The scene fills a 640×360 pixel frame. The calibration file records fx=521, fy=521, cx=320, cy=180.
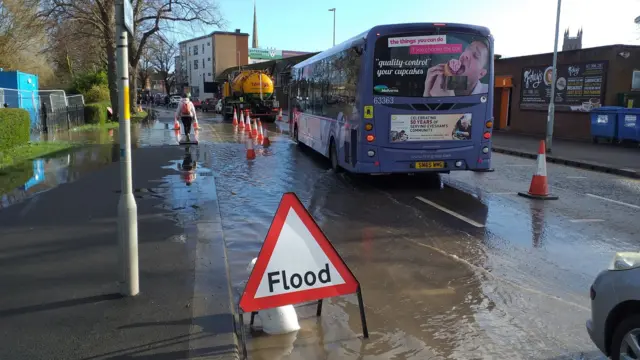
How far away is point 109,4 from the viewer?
1145 inches

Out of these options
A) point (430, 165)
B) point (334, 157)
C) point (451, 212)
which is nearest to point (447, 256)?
point (451, 212)

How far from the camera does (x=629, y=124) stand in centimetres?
1923

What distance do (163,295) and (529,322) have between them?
316 cm

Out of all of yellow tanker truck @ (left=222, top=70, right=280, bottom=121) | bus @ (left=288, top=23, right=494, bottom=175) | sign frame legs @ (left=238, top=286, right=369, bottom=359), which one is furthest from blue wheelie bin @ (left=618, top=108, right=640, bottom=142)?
yellow tanker truck @ (left=222, top=70, right=280, bottom=121)

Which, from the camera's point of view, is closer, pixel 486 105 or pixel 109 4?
pixel 486 105

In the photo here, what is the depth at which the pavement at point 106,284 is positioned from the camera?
12.1 ft

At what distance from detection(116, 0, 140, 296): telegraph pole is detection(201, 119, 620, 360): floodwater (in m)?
1.09

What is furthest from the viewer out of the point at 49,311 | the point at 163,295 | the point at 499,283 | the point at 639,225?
the point at 639,225

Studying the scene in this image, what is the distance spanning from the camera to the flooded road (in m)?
4.12

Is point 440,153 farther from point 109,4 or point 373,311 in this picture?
point 109,4

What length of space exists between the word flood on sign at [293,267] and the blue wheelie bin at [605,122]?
1930 centimetres

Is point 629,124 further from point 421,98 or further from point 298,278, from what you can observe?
point 298,278

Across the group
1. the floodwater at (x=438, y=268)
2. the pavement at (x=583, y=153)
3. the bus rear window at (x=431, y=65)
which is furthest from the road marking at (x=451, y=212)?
the pavement at (x=583, y=153)

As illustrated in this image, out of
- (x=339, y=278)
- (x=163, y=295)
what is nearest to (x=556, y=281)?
(x=339, y=278)
